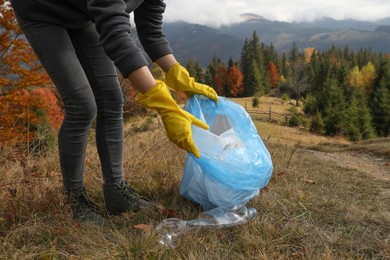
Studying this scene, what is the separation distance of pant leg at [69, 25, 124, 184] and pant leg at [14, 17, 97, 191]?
0.09 m

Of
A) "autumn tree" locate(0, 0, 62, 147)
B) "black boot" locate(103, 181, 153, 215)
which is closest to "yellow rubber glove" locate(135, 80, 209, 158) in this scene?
"black boot" locate(103, 181, 153, 215)

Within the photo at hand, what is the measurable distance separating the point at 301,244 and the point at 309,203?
0.61 meters

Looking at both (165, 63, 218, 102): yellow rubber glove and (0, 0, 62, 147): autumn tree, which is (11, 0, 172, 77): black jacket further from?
(0, 0, 62, 147): autumn tree

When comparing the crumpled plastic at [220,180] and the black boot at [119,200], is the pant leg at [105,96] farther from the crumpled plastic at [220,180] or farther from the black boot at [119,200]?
the crumpled plastic at [220,180]

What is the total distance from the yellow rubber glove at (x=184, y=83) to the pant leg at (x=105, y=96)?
1.17ft

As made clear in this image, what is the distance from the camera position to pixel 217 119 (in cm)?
226

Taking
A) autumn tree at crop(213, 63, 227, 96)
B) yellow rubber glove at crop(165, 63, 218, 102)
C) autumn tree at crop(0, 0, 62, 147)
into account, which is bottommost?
autumn tree at crop(213, 63, 227, 96)

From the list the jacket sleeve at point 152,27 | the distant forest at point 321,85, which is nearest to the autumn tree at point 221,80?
the distant forest at point 321,85

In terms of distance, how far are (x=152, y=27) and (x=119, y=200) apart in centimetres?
102

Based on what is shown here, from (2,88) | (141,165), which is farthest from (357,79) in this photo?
(141,165)

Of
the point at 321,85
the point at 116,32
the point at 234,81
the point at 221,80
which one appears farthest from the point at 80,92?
the point at 321,85

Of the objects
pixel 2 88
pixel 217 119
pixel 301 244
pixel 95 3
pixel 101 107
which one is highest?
pixel 95 3

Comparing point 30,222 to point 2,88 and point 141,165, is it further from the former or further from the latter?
point 2,88

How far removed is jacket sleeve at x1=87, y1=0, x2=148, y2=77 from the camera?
143 cm
